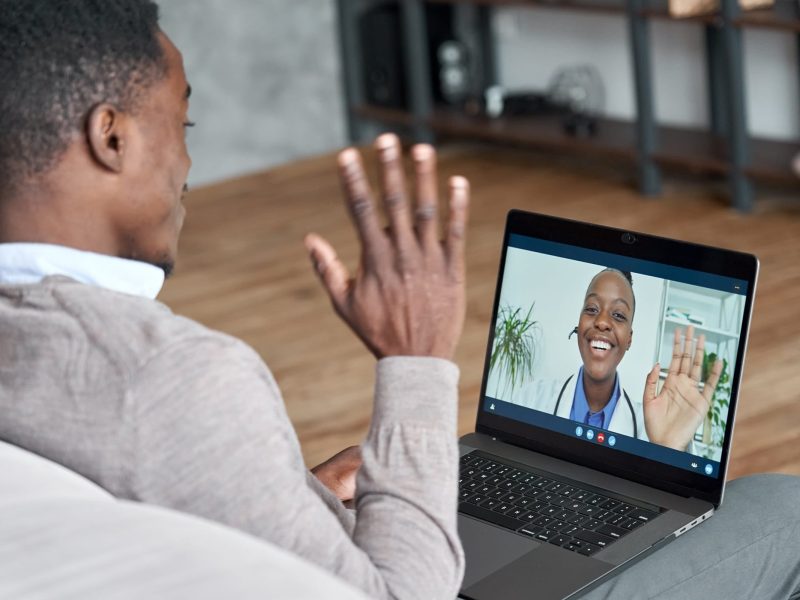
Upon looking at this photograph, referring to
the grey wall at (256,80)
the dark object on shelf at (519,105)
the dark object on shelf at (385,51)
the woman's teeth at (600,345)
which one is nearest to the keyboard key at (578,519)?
the woman's teeth at (600,345)

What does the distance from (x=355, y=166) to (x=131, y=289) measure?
21cm

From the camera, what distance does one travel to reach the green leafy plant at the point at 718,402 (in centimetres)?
143

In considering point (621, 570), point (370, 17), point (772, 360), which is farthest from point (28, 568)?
point (370, 17)

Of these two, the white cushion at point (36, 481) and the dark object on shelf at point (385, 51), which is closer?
the white cushion at point (36, 481)

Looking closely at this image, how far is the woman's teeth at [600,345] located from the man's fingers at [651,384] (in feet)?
0.23

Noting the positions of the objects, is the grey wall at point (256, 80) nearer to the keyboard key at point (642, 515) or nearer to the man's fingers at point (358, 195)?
the keyboard key at point (642, 515)

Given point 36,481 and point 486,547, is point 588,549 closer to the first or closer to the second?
point 486,547

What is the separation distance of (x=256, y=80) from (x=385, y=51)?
1.86ft

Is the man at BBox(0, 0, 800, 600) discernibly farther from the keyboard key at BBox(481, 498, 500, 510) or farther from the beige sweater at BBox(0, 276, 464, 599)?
the keyboard key at BBox(481, 498, 500, 510)

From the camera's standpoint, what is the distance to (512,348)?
5.35ft

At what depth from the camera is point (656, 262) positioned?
1516mm

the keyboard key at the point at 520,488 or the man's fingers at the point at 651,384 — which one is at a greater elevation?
the man's fingers at the point at 651,384

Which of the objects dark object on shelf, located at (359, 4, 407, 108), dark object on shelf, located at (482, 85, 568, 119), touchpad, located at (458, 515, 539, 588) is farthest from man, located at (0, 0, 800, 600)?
dark object on shelf, located at (359, 4, 407, 108)

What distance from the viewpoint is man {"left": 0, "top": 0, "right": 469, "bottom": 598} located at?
973mm
